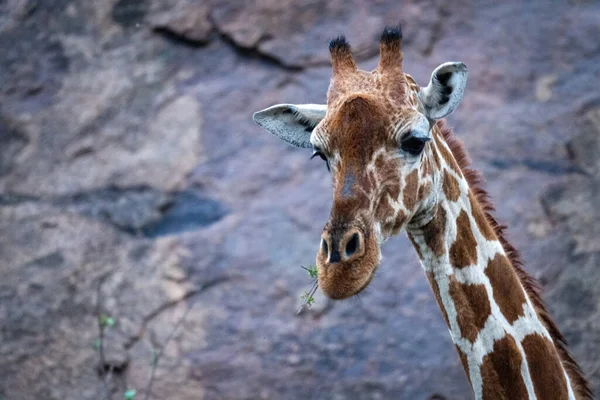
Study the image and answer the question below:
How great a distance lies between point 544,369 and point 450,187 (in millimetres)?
823

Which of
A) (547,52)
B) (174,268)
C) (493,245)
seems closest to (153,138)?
(174,268)

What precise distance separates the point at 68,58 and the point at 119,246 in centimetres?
172

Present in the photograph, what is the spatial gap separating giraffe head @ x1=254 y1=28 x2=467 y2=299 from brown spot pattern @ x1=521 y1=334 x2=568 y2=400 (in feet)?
2.26

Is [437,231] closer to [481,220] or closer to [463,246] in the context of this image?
[463,246]

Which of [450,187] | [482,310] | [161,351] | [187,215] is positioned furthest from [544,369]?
[187,215]

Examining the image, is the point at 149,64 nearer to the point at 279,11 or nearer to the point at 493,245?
the point at 279,11

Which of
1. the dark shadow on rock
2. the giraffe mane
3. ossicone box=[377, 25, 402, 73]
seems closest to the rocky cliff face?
the dark shadow on rock

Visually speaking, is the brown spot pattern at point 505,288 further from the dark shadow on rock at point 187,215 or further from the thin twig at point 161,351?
the dark shadow on rock at point 187,215

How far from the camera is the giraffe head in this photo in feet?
9.61

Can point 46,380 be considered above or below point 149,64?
below

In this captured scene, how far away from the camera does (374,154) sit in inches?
123

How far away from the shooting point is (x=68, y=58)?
263 inches

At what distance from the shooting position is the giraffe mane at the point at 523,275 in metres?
3.56

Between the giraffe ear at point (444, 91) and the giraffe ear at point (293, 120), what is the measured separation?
0.51 m
